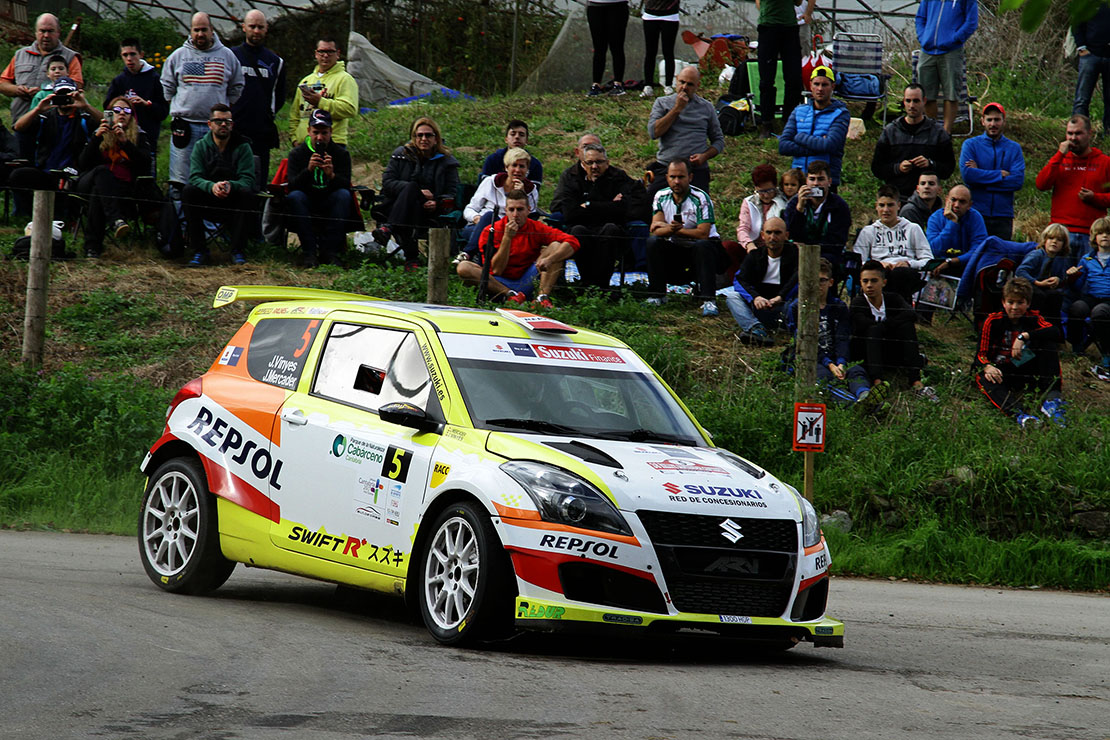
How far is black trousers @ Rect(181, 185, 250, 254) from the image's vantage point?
17297mm

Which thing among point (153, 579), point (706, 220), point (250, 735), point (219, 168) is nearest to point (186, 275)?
point (219, 168)

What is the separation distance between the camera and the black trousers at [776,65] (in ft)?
68.3

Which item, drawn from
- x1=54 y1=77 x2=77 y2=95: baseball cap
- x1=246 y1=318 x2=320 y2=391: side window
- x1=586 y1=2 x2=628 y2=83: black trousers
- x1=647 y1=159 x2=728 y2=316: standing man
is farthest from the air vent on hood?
x1=586 y1=2 x2=628 y2=83: black trousers

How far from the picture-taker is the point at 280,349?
9.37 meters

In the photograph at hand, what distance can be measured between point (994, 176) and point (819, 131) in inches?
90.1

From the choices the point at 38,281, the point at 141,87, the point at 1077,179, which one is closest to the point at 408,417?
the point at 38,281

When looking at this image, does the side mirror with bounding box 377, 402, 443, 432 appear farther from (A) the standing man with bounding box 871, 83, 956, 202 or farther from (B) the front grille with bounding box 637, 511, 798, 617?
(A) the standing man with bounding box 871, 83, 956, 202

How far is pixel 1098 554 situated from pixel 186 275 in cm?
1060

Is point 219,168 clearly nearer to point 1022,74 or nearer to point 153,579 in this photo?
point 153,579

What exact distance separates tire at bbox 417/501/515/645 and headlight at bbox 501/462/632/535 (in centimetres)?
29

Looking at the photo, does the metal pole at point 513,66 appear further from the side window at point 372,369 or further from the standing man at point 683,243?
the side window at point 372,369

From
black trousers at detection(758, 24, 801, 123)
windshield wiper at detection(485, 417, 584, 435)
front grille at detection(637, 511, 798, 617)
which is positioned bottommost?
front grille at detection(637, 511, 798, 617)

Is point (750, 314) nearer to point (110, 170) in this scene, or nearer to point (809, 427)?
point (809, 427)

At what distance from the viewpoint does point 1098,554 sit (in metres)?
12.4
